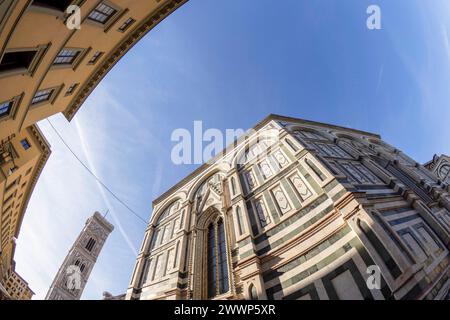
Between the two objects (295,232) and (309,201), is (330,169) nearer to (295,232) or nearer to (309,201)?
(309,201)

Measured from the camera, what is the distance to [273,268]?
10.9 m

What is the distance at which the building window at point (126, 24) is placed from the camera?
46.0ft

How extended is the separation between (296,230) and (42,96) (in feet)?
56.1

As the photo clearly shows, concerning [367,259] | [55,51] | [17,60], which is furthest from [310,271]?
[17,60]

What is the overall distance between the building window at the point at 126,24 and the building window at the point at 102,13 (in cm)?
148

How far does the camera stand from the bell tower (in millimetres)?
57875

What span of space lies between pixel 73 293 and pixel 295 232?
249 feet

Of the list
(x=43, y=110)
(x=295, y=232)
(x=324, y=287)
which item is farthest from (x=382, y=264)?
(x=43, y=110)

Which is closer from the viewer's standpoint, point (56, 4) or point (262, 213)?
point (56, 4)

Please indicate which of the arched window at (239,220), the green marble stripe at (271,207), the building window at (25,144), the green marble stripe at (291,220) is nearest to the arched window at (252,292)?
the green marble stripe at (291,220)

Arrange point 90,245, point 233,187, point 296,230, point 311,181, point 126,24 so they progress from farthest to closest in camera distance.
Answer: point 90,245 → point 233,187 → point 126,24 → point 311,181 → point 296,230

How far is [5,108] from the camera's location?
437 inches

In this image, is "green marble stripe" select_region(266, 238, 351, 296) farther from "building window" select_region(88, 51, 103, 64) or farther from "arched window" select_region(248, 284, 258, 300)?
"building window" select_region(88, 51, 103, 64)

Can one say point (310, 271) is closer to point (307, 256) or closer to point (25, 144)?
point (307, 256)
